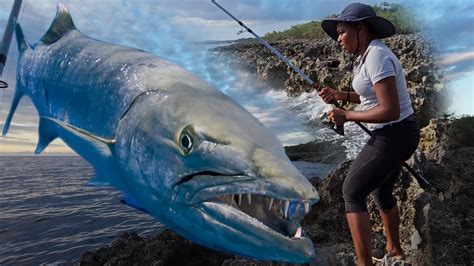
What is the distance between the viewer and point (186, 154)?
3.17 feet

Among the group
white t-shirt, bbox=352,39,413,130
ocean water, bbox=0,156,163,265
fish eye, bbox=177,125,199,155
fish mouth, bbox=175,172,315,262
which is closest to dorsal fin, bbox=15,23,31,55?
fish eye, bbox=177,125,199,155

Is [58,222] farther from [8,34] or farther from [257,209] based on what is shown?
[257,209]

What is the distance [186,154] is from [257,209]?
8.4 inches

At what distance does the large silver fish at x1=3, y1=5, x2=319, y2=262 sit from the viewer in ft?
2.89

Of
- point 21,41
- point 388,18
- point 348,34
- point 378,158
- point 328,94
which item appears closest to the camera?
point 21,41

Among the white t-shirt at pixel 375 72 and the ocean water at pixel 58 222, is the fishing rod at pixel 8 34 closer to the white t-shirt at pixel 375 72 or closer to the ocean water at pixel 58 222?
the white t-shirt at pixel 375 72

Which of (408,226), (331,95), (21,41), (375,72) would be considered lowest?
(408,226)

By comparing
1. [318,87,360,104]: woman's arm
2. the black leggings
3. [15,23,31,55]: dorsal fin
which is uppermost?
[15,23,31,55]: dorsal fin

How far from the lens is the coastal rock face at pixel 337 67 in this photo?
10.8 m

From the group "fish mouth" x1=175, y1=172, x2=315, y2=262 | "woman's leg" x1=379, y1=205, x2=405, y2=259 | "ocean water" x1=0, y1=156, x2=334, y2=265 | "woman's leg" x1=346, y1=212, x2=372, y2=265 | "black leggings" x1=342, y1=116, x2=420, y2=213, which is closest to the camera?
"fish mouth" x1=175, y1=172, x2=315, y2=262

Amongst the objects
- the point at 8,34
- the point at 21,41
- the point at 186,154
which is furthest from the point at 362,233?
the point at 8,34

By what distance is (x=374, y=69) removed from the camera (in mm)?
2365

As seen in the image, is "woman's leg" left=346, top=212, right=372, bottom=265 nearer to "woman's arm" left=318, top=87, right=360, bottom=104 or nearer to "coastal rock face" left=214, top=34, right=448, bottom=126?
"woman's arm" left=318, top=87, right=360, bottom=104

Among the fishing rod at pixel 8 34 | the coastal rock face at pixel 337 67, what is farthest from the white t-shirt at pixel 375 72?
the coastal rock face at pixel 337 67
